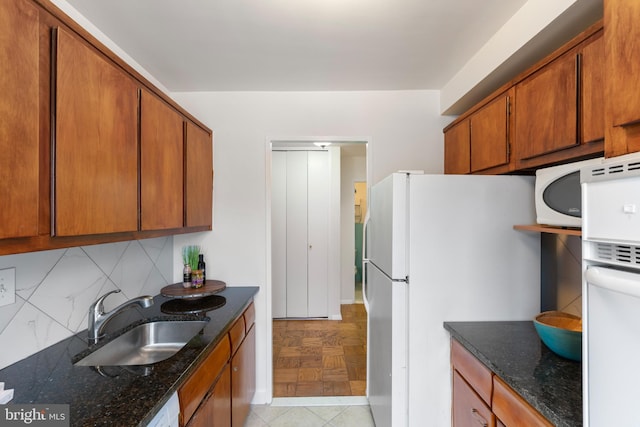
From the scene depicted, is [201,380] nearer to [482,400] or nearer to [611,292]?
[482,400]

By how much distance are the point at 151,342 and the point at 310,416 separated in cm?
128

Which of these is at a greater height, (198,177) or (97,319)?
(198,177)

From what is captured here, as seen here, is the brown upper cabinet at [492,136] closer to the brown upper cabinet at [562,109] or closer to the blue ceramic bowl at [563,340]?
the brown upper cabinet at [562,109]

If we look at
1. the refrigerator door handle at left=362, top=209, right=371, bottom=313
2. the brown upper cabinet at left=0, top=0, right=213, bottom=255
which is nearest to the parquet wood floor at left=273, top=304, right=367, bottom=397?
the refrigerator door handle at left=362, top=209, right=371, bottom=313

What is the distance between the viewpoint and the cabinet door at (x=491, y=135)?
61.9 inches

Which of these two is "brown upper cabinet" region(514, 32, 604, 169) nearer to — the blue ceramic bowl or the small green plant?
the blue ceramic bowl

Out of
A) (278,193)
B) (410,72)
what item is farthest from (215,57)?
(278,193)

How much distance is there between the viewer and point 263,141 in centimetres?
239

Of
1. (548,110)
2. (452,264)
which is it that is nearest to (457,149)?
(548,110)

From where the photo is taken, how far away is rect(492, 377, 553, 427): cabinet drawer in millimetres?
976

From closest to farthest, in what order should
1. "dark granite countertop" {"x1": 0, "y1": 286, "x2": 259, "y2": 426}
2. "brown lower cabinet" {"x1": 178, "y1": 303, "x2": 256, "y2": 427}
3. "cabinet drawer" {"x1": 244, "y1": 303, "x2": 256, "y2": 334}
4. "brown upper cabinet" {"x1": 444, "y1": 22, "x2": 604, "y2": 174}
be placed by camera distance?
"dark granite countertop" {"x1": 0, "y1": 286, "x2": 259, "y2": 426} < "brown upper cabinet" {"x1": 444, "y1": 22, "x2": 604, "y2": 174} < "brown lower cabinet" {"x1": 178, "y1": 303, "x2": 256, "y2": 427} < "cabinet drawer" {"x1": 244, "y1": 303, "x2": 256, "y2": 334}

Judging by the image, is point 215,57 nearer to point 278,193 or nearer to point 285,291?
point 278,193

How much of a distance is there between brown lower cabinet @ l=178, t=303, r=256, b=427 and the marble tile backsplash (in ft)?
2.27

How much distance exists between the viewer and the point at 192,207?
1.96 metres
